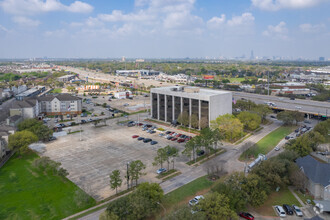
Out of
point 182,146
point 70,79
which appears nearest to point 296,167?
point 182,146

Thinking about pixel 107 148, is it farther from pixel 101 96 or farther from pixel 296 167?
pixel 101 96

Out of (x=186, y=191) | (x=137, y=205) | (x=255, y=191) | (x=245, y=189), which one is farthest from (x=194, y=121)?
(x=137, y=205)

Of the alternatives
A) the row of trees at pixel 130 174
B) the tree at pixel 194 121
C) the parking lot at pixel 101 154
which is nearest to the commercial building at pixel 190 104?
the tree at pixel 194 121

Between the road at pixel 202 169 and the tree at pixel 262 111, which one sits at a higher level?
the tree at pixel 262 111

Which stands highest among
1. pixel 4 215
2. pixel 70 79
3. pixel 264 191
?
pixel 70 79

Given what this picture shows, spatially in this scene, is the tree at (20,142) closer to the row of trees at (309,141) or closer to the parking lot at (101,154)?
the parking lot at (101,154)

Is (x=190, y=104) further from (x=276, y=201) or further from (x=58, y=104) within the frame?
(x=58, y=104)

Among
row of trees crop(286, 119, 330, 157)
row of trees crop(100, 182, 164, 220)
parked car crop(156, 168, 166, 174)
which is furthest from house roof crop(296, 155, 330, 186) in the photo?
row of trees crop(100, 182, 164, 220)

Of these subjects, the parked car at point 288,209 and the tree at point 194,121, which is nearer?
the parked car at point 288,209
